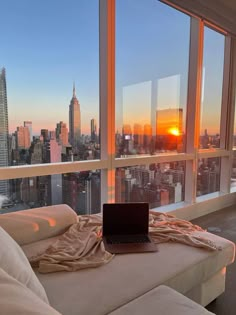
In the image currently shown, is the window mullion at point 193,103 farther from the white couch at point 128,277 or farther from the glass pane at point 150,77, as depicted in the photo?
the white couch at point 128,277

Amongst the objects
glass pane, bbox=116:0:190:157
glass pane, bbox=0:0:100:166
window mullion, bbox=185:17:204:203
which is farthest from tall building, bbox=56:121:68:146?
window mullion, bbox=185:17:204:203

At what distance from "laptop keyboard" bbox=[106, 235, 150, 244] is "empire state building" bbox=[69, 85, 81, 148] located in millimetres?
1222

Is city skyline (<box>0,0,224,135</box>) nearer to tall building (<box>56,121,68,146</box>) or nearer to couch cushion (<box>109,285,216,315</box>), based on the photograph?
tall building (<box>56,121,68,146</box>)

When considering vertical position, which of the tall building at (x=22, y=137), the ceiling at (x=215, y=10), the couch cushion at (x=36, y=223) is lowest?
the couch cushion at (x=36, y=223)

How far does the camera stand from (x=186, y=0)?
3.29 meters

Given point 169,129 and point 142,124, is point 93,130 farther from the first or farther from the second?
point 169,129

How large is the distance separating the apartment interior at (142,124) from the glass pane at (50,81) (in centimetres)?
1

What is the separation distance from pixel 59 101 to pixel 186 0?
214cm

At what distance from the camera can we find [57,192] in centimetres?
274

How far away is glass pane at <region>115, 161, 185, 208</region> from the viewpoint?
10.6ft

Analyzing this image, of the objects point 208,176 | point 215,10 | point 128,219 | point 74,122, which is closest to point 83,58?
point 74,122

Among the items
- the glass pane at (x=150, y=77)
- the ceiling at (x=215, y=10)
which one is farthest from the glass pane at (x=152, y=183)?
the ceiling at (x=215, y=10)

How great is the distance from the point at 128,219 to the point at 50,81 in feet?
5.15

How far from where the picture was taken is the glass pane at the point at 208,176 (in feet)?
13.7
